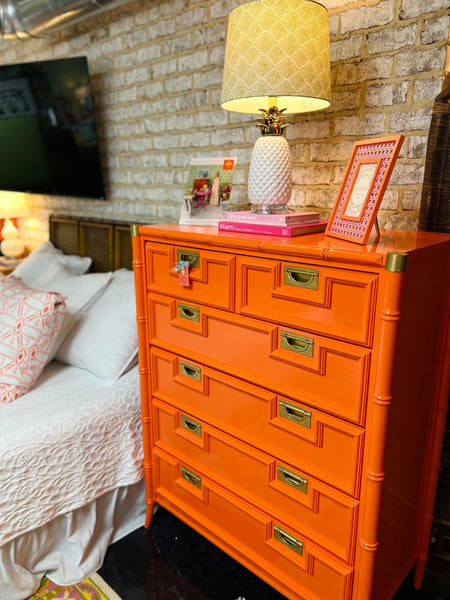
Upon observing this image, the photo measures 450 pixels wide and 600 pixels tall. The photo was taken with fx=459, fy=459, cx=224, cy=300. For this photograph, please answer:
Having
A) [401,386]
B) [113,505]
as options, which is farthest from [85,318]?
[401,386]

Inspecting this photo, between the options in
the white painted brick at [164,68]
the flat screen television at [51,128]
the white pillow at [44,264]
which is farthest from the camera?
the white pillow at [44,264]

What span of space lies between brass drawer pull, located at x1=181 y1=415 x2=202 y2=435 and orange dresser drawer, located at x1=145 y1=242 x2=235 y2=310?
0.44 meters

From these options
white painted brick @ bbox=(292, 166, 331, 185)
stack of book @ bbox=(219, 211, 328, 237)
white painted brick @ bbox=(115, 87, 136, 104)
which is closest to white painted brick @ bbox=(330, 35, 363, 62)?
white painted brick @ bbox=(292, 166, 331, 185)

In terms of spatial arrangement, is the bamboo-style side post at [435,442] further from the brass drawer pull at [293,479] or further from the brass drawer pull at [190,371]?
the brass drawer pull at [190,371]

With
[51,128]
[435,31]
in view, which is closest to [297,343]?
[435,31]

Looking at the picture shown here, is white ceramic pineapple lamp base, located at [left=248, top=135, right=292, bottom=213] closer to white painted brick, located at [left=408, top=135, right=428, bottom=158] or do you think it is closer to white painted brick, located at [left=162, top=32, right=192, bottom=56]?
white painted brick, located at [left=408, top=135, right=428, bottom=158]

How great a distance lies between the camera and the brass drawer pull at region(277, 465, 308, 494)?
128 cm

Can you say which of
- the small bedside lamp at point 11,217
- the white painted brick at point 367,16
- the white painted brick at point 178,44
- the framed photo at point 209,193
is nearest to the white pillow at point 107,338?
the framed photo at point 209,193

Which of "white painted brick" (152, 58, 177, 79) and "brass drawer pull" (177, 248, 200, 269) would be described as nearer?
"brass drawer pull" (177, 248, 200, 269)

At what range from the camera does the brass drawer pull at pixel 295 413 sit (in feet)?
4.05

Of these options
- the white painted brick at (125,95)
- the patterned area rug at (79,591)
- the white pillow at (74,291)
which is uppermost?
the white painted brick at (125,95)

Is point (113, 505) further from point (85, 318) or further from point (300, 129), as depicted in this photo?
point (300, 129)

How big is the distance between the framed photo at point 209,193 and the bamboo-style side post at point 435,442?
854mm

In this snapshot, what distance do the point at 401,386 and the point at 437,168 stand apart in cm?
66
